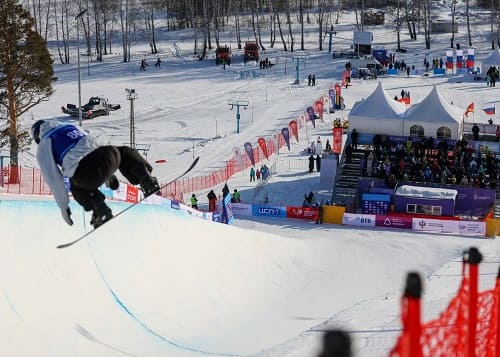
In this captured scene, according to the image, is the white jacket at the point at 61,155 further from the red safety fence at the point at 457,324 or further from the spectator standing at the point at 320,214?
the spectator standing at the point at 320,214

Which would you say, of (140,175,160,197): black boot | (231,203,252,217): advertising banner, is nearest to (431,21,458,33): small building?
Answer: (231,203,252,217): advertising banner

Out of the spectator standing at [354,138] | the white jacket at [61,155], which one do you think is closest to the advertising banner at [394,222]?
the spectator standing at [354,138]

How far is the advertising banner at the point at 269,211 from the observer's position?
73.9 feet

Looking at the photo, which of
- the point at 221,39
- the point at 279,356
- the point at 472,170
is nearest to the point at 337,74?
the point at 221,39

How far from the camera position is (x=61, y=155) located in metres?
6.48

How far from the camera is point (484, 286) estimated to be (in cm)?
1501

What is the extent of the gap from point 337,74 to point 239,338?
37590mm

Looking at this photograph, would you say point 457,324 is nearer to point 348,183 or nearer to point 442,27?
point 348,183

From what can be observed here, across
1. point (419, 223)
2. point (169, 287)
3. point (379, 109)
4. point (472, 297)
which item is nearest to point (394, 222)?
point (419, 223)

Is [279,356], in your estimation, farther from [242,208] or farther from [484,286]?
[242,208]

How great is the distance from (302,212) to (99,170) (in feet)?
53.8

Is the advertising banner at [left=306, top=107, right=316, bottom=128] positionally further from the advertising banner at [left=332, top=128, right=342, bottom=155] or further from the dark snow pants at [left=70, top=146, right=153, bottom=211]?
the dark snow pants at [left=70, top=146, right=153, bottom=211]

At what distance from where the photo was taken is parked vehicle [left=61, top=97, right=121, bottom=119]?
122 ft

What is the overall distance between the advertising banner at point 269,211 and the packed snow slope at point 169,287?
433 cm
